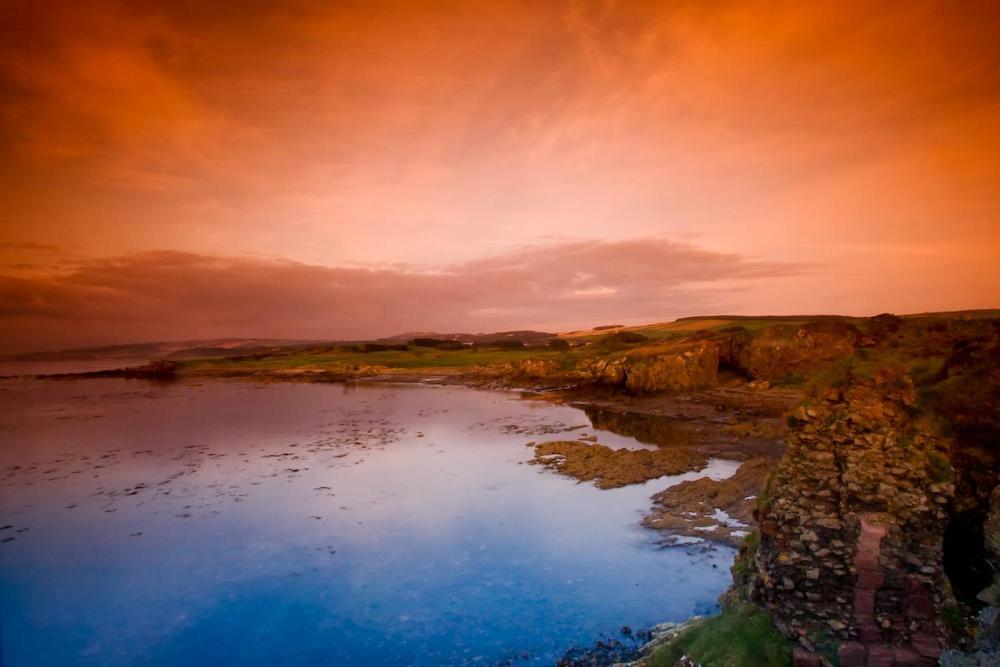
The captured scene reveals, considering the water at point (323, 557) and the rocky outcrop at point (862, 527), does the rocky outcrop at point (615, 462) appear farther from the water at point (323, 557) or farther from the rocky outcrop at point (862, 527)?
the rocky outcrop at point (862, 527)

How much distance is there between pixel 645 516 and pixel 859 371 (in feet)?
41.3

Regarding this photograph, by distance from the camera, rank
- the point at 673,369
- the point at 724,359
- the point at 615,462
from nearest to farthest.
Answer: the point at 615,462, the point at 673,369, the point at 724,359

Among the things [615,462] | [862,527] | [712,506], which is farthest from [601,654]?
[615,462]

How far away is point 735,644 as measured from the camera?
29.1ft

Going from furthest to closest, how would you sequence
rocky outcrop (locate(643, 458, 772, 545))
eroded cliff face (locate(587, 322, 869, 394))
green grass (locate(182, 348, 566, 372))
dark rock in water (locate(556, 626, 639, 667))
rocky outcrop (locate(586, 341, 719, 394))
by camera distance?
green grass (locate(182, 348, 566, 372)), rocky outcrop (locate(586, 341, 719, 394)), eroded cliff face (locate(587, 322, 869, 394)), rocky outcrop (locate(643, 458, 772, 545)), dark rock in water (locate(556, 626, 639, 667))

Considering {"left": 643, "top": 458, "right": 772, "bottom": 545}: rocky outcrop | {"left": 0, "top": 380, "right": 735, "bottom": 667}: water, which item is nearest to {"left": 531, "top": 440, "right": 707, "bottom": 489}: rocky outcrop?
{"left": 0, "top": 380, "right": 735, "bottom": 667}: water

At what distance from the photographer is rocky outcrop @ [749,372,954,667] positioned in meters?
7.94

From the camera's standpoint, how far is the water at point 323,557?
12648 mm

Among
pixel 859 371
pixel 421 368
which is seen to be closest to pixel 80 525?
pixel 859 371

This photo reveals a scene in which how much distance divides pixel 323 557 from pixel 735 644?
13.1 metres

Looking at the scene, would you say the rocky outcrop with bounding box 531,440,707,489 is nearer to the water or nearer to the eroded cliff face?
the water

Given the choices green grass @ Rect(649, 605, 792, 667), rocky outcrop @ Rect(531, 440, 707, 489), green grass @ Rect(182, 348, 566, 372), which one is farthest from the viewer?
green grass @ Rect(182, 348, 566, 372)

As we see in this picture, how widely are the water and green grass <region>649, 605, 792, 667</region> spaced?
2817 millimetres

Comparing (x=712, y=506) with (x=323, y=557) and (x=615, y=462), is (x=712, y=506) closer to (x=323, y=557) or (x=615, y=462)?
(x=615, y=462)
